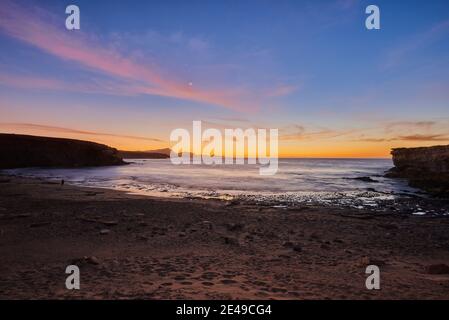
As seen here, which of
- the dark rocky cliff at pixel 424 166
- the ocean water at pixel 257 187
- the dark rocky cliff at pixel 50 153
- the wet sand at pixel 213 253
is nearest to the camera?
the wet sand at pixel 213 253

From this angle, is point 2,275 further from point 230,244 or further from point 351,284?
point 351,284

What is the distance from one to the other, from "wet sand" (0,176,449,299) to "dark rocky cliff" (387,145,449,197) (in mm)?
18553

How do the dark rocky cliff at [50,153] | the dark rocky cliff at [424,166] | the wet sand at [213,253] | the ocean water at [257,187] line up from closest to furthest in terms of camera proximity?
the wet sand at [213,253] → the ocean water at [257,187] → the dark rocky cliff at [424,166] → the dark rocky cliff at [50,153]

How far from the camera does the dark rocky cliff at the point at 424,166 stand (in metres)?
31.8

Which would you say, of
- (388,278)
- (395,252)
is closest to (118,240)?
(388,278)

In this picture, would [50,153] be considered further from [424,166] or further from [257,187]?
[424,166]

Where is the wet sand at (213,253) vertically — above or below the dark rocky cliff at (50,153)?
below

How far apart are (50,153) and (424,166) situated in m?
87.7

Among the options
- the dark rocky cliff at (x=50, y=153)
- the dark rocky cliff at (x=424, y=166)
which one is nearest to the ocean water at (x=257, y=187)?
the dark rocky cliff at (x=424, y=166)

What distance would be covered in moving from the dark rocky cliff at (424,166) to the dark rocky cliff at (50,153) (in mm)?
78409

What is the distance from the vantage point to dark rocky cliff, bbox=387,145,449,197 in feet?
104

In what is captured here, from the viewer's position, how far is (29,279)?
6.14 metres

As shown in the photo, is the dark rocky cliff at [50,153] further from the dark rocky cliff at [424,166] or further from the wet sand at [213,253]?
the dark rocky cliff at [424,166]

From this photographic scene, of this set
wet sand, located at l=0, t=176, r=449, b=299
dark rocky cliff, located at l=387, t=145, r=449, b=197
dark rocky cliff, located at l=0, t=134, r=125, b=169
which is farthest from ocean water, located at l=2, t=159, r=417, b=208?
dark rocky cliff, located at l=0, t=134, r=125, b=169
